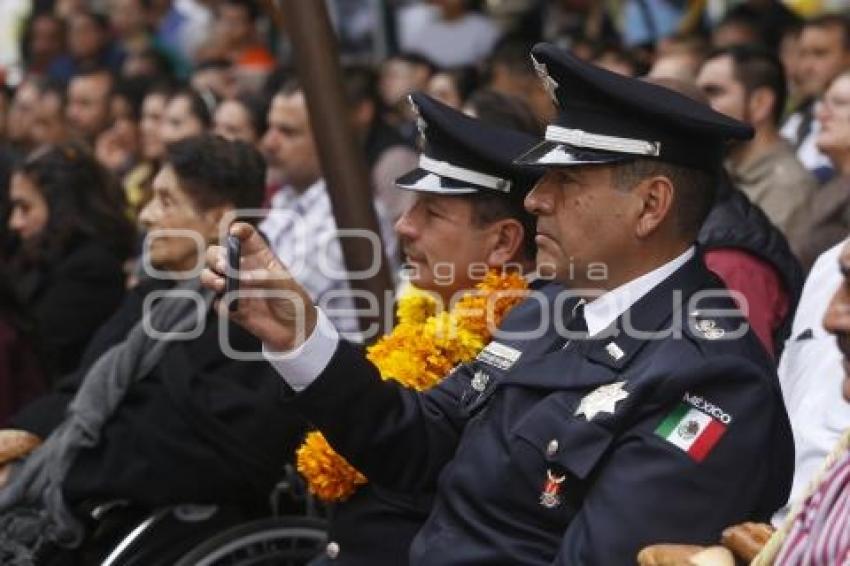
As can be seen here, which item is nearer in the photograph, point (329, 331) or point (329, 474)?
point (329, 331)

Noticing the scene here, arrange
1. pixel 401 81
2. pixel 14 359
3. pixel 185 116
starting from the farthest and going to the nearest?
1. pixel 401 81
2. pixel 185 116
3. pixel 14 359

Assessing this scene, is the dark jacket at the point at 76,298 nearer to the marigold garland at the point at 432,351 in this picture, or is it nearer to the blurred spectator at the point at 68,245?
the blurred spectator at the point at 68,245

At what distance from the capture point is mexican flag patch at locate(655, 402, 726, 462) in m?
3.07

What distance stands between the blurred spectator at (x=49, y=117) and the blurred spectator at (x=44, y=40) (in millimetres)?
2232

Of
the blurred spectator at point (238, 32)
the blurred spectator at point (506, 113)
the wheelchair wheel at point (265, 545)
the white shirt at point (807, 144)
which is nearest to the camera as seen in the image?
the wheelchair wheel at point (265, 545)

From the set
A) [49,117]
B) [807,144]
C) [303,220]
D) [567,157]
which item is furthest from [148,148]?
[567,157]

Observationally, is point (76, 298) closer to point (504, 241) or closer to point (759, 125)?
point (759, 125)

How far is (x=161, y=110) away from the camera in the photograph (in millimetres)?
8805

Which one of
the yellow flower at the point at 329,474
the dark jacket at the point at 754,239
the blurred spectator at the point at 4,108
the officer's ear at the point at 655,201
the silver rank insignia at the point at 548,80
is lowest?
the blurred spectator at the point at 4,108

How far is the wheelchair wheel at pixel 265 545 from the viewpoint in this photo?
4.72 meters

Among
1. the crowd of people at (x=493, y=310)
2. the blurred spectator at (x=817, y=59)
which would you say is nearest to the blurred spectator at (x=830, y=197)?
the crowd of people at (x=493, y=310)

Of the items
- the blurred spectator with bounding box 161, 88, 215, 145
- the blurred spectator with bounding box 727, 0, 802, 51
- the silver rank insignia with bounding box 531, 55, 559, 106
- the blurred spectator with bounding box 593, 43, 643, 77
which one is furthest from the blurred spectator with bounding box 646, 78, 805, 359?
the blurred spectator with bounding box 161, 88, 215, 145

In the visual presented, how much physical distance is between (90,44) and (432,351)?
826 cm

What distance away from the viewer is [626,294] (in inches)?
132
